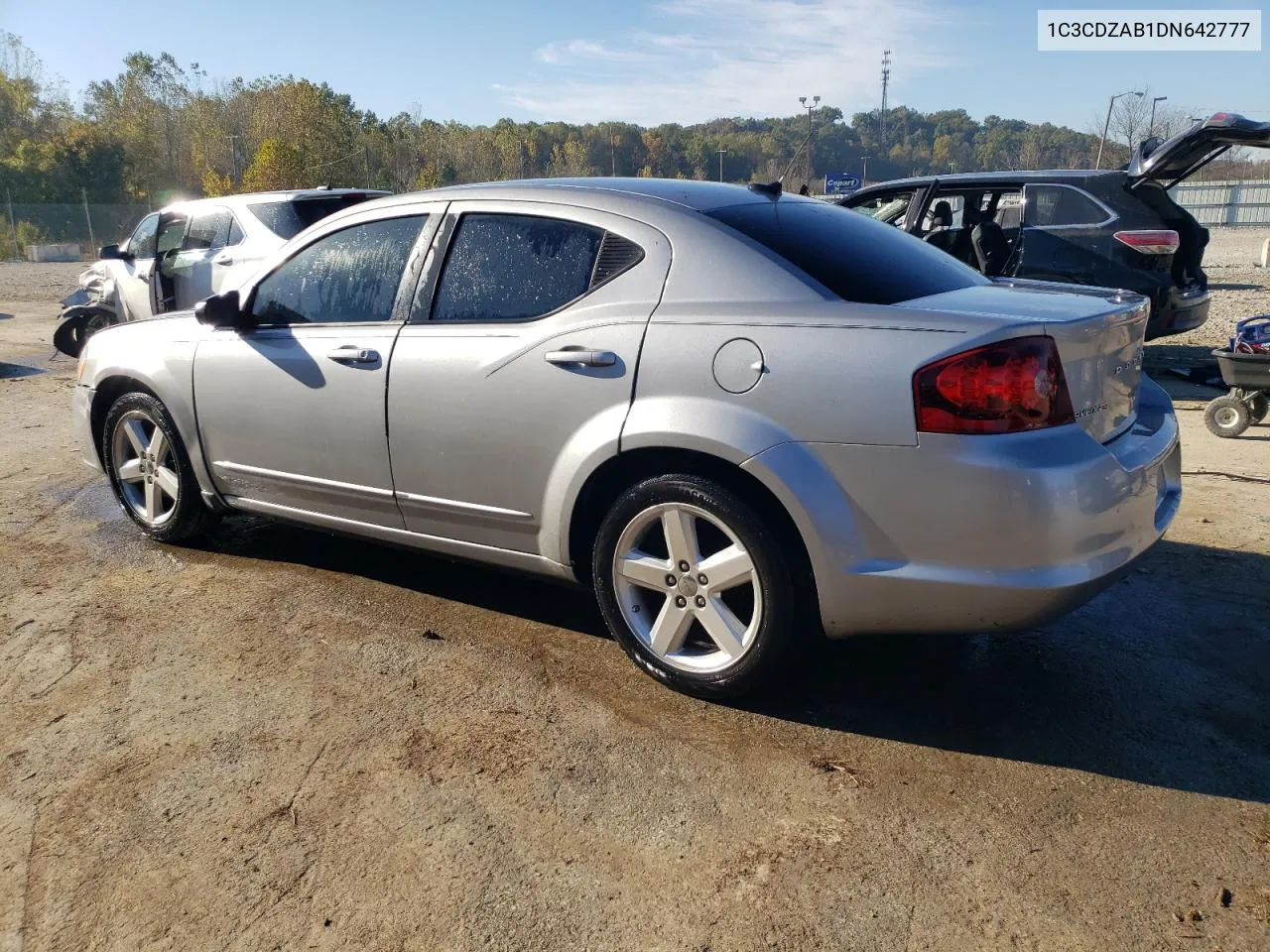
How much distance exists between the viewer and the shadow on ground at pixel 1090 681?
2.88 meters

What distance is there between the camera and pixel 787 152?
93.8 meters

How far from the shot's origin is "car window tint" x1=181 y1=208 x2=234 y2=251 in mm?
9078

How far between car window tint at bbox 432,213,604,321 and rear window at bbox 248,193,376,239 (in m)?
5.47

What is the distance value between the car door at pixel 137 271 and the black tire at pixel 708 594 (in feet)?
27.4

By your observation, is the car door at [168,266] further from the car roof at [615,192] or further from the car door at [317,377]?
the car roof at [615,192]

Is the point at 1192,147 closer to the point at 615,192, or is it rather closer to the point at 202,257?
the point at 615,192

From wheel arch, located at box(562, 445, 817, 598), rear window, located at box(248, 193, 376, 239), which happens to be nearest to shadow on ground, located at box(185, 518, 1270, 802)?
wheel arch, located at box(562, 445, 817, 598)

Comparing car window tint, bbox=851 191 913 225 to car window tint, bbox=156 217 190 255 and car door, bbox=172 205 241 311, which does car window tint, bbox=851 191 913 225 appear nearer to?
car door, bbox=172 205 241 311

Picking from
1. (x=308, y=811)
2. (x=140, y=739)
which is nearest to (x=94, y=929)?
(x=308, y=811)

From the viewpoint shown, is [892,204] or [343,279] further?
[892,204]

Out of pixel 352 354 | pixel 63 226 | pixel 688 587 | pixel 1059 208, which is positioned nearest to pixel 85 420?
pixel 352 354

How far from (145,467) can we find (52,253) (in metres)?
46.3

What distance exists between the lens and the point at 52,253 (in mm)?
43688

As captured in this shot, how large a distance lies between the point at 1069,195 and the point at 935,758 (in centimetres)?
666
